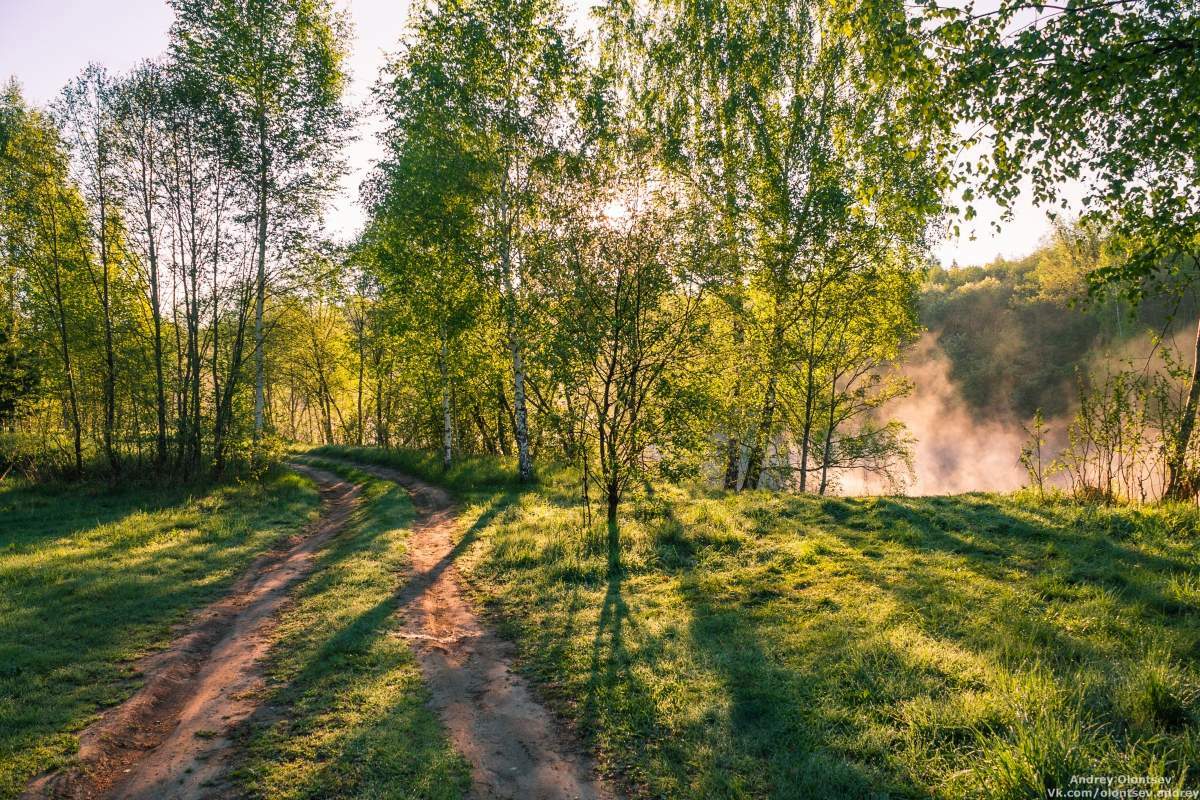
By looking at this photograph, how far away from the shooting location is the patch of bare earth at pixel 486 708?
17.6 ft

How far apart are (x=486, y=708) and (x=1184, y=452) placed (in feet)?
48.5

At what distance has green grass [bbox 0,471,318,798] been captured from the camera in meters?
6.50

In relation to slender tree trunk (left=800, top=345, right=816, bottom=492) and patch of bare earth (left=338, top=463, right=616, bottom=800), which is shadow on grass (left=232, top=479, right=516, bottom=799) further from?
slender tree trunk (left=800, top=345, right=816, bottom=492)

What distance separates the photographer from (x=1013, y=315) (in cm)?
5341

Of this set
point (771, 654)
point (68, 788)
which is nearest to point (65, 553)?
point (68, 788)

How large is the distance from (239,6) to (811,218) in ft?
74.2

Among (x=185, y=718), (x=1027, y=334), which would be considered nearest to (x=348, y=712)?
(x=185, y=718)

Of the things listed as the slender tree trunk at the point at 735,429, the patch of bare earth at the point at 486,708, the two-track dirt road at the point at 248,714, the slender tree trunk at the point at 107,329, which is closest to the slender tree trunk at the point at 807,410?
the slender tree trunk at the point at 735,429

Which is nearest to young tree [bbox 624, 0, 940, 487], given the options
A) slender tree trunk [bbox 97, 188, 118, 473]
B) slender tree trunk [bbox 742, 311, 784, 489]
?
slender tree trunk [bbox 742, 311, 784, 489]

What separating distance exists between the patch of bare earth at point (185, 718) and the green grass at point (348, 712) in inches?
12.3

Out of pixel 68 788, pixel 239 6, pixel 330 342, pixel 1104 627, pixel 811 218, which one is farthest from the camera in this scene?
pixel 330 342

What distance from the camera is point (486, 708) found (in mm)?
6844

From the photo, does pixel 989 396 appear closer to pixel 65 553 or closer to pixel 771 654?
pixel 771 654

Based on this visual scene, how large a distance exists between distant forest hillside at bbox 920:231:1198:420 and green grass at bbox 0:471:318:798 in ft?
169
